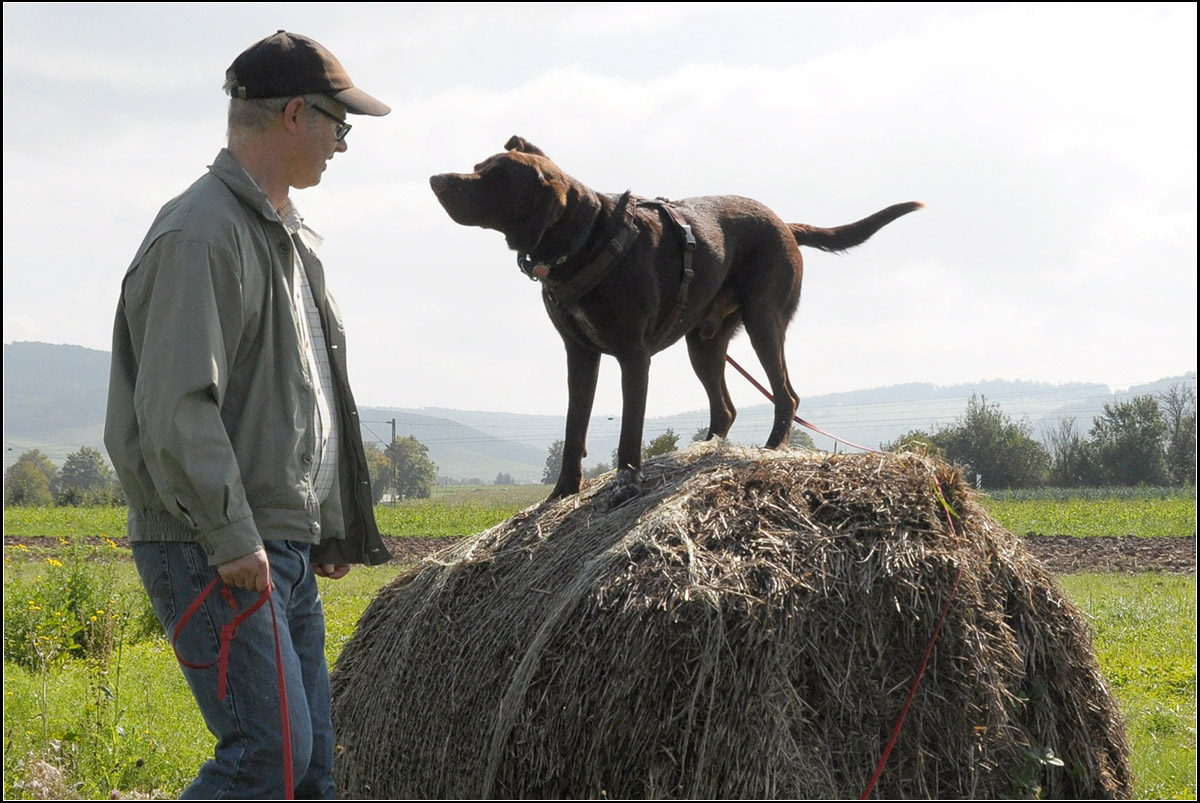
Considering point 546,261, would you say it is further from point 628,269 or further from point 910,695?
point 910,695

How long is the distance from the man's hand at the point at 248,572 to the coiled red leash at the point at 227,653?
0.04 meters

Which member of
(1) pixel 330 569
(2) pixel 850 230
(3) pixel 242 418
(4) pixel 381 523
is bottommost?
(4) pixel 381 523

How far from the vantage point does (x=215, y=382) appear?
2496 mm

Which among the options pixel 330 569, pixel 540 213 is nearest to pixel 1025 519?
pixel 540 213

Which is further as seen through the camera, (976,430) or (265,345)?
(976,430)

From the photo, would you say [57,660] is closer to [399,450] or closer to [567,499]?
[567,499]

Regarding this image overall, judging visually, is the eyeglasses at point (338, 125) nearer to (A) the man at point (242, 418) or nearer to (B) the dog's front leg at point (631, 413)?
(A) the man at point (242, 418)

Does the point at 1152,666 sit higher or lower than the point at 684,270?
lower

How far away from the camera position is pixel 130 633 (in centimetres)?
930

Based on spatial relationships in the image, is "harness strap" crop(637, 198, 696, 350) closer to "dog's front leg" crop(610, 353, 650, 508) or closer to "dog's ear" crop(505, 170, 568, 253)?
"dog's front leg" crop(610, 353, 650, 508)

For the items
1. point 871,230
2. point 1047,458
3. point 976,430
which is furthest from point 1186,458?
point 871,230

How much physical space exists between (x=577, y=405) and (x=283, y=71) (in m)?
2.40

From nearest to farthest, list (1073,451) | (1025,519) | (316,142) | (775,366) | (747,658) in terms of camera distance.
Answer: (316,142) < (747,658) < (775,366) < (1025,519) < (1073,451)

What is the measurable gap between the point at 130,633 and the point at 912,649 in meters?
7.85
